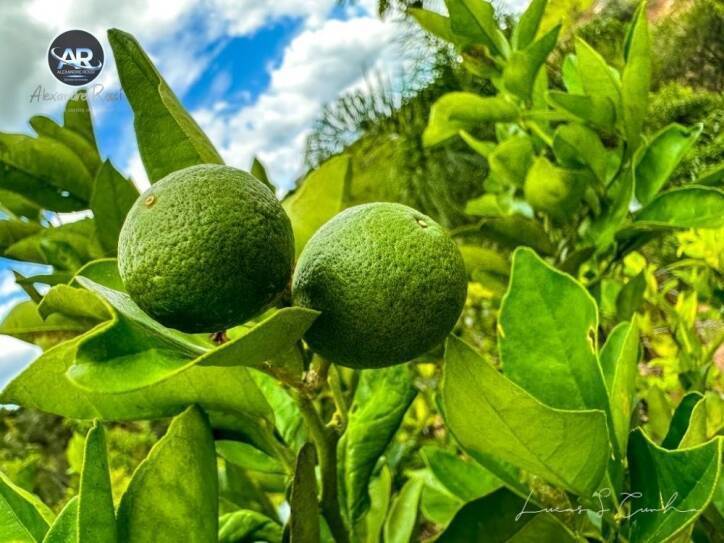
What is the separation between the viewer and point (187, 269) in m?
0.46

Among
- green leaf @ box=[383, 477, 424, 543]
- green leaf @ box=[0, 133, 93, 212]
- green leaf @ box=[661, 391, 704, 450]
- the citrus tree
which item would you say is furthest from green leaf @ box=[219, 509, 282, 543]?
green leaf @ box=[0, 133, 93, 212]

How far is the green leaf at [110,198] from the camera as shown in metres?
0.78

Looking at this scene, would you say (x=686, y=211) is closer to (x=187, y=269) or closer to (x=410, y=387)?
(x=410, y=387)

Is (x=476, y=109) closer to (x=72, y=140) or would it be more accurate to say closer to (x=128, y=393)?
(x=72, y=140)

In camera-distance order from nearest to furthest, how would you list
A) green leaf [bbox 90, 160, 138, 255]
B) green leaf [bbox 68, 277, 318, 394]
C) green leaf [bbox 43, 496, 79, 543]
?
1. green leaf [bbox 68, 277, 318, 394]
2. green leaf [bbox 43, 496, 79, 543]
3. green leaf [bbox 90, 160, 138, 255]

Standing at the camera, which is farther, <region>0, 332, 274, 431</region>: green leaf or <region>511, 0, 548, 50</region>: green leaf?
<region>511, 0, 548, 50</region>: green leaf

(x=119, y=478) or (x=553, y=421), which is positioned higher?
(x=553, y=421)

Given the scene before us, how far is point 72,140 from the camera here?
42.8 inches

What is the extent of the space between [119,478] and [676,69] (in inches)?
179

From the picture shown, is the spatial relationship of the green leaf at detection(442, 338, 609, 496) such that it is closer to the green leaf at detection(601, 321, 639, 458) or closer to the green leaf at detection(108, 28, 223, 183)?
the green leaf at detection(601, 321, 639, 458)

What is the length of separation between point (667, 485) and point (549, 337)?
158 mm

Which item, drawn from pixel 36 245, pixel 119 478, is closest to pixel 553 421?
pixel 36 245

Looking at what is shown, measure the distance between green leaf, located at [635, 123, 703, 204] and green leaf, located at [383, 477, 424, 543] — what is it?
1.80 ft

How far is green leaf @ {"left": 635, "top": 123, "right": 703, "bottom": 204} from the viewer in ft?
3.51
